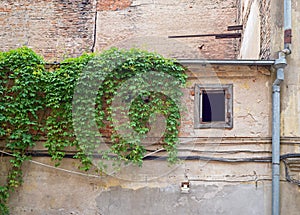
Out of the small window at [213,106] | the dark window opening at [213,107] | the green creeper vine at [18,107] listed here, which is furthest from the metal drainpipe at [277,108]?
the green creeper vine at [18,107]

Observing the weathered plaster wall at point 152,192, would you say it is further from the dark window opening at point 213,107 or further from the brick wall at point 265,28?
the brick wall at point 265,28

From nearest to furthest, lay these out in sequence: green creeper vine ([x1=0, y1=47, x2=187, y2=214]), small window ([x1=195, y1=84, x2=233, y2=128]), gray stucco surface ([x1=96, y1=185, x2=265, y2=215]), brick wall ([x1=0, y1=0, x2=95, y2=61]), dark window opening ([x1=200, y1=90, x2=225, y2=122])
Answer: gray stucco surface ([x1=96, y1=185, x2=265, y2=215])
green creeper vine ([x1=0, y1=47, x2=187, y2=214])
small window ([x1=195, y1=84, x2=233, y2=128])
dark window opening ([x1=200, y1=90, x2=225, y2=122])
brick wall ([x1=0, y1=0, x2=95, y2=61])

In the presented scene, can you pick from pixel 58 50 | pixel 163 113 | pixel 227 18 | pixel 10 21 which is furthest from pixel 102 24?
pixel 163 113

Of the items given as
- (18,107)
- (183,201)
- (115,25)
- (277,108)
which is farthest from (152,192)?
(115,25)

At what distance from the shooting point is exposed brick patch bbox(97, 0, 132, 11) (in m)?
12.5

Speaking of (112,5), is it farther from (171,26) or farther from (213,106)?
(213,106)

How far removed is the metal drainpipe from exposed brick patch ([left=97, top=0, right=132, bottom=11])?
7163 mm

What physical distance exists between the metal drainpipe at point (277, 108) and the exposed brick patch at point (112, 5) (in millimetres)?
7163

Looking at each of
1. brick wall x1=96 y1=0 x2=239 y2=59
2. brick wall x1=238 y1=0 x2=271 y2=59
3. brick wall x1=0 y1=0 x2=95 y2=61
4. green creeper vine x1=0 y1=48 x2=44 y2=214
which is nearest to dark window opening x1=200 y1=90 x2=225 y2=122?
brick wall x1=238 y1=0 x2=271 y2=59

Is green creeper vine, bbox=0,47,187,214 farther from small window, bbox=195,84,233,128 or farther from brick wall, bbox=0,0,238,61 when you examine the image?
brick wall, bbox=0,0,238,61

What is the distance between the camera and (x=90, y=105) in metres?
6.21

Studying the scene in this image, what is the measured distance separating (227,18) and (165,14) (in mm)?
2003

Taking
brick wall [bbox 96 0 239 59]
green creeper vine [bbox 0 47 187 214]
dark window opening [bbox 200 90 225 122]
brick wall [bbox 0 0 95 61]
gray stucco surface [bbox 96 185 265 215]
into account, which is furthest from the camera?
brick wall [bbox 0 0 95 61]

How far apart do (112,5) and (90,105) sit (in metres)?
7.21
